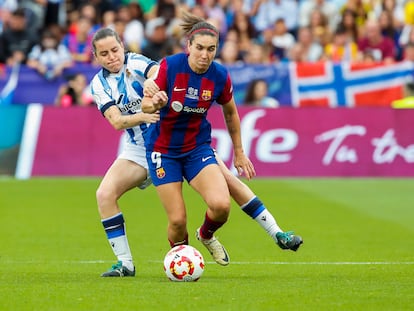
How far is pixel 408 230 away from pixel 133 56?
5.02 m

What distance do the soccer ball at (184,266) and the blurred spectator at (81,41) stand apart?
13399mm

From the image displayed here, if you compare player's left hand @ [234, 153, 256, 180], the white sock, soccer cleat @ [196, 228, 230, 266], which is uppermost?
player's left hand @ [234, 153, 256, 180]

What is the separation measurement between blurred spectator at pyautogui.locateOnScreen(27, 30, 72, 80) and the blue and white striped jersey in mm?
11532

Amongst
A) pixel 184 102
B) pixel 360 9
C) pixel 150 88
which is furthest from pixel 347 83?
pixel 150 88

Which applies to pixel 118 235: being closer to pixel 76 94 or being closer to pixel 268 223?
pixel 268 223

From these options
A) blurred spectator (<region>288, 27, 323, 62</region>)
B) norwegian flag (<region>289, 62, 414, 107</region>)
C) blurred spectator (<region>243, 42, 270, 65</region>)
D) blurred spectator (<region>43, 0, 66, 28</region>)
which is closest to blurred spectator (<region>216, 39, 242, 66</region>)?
blurred spectator (<region>243, 42, 270, 65</region>)

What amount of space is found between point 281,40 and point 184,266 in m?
15.1

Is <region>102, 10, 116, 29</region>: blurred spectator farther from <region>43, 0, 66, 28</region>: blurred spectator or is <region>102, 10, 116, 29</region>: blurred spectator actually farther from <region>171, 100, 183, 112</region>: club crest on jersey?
<region>171, 100, 183, 112</region>: club crest on jersey

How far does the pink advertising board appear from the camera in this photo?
62.8ft

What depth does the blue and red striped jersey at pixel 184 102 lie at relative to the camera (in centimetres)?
931

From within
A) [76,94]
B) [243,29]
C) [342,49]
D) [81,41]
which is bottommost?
[76,94]

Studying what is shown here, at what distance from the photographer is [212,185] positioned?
30.6 feet

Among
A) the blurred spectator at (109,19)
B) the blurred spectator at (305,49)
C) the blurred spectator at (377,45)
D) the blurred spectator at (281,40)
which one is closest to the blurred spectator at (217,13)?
the blurred spectator at (281,40)

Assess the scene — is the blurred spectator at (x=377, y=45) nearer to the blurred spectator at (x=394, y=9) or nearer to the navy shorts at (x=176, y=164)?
the blurred spectator at (x=394, y=9)
